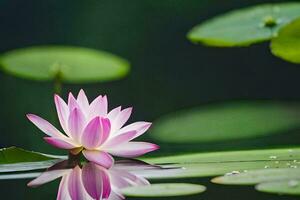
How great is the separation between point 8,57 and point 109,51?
0.86 m

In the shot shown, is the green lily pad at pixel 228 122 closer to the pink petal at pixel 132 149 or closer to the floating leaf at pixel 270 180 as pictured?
the pink petal at pixel 132 149

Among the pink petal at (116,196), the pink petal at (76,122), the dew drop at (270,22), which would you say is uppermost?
the dew drop at (270,22)

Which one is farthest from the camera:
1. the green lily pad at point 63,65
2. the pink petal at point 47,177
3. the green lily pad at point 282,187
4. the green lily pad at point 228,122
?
the green lily pad at point 63,65

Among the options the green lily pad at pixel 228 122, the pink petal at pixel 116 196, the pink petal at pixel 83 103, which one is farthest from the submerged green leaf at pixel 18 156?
the green lily pad at pixel 228 122

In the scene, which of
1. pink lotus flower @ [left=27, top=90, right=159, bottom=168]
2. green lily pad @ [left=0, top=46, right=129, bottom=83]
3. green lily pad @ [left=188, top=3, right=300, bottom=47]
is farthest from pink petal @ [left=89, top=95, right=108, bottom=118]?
green lily pad @ [left=0, top=46, right=129, bottom=83]

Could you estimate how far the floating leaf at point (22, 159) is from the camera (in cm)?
102

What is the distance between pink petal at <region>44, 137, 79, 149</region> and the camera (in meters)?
0.97

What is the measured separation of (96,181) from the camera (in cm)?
91

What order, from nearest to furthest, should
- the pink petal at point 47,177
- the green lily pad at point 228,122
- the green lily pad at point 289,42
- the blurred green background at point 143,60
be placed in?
1. the pink petal at point 47,177
2. the green lily pad at point 289,42
3. the green lily pad at point 228,122
4. the blurred green background at point 143,60

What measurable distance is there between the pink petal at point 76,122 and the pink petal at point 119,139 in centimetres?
5

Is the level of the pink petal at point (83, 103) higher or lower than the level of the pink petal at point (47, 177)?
higher

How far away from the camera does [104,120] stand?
958 mm

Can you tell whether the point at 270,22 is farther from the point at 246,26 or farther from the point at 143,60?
the point at 143,60

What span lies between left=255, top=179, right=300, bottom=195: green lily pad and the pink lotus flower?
223mm
